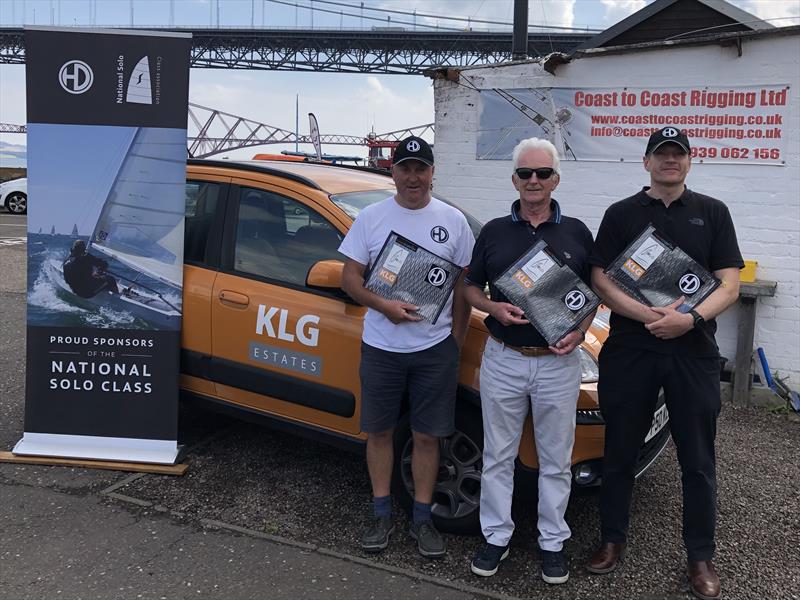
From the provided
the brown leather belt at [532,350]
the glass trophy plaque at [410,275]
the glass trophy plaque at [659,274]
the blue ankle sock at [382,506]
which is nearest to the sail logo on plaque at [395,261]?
the glass trophy plaque at [410,275]

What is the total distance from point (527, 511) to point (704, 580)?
93 cm

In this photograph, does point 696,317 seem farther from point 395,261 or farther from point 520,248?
point 395,261

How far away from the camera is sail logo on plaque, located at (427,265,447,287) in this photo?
3.03m

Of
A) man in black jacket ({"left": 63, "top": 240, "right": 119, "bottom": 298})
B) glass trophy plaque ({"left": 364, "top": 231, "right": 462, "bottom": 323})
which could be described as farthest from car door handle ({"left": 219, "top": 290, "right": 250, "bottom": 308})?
glass trophy plaque ({"left": 364, "top": 231, "right": 462, "bottom": 323})

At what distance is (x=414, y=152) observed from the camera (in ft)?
9.87

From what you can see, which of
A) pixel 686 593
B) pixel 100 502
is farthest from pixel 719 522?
pixel 100 502

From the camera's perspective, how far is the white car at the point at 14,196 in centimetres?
2119

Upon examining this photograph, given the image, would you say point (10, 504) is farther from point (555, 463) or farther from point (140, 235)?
point (555, 463)

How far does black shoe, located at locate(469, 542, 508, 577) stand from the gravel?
1.5 inches

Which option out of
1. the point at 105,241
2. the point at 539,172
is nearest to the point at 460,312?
the point at 539,172

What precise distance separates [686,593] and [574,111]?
4.30 m

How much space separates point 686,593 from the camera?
293 cm

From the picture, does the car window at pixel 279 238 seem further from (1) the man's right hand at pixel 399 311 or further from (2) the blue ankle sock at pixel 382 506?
(2) the blue ankle sock at pixel 382 506

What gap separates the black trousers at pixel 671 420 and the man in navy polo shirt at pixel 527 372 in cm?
17
